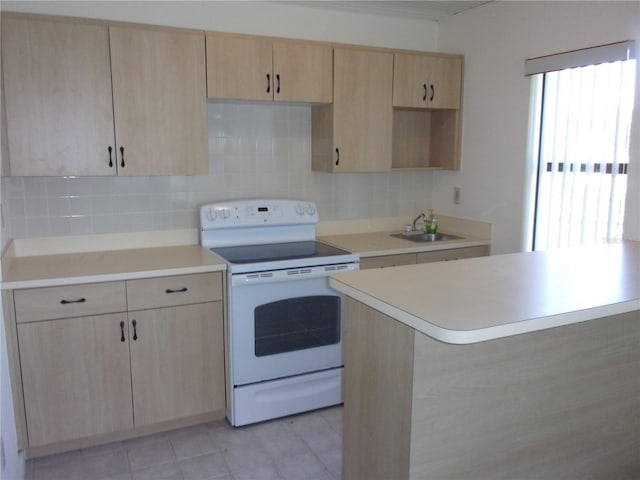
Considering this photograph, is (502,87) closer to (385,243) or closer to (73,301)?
(385,243)

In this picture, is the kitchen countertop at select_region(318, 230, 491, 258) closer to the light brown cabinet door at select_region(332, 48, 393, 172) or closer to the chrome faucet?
the chrome faucet

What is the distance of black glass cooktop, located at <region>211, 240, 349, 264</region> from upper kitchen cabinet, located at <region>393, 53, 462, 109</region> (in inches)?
42.0

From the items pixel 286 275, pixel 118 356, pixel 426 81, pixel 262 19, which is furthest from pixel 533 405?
pixel 262 19

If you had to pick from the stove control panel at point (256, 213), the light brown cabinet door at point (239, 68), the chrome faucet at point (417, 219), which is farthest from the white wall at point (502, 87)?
the light brown cabinet door at point (239, 68)

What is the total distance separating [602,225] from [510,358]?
4.94 feet

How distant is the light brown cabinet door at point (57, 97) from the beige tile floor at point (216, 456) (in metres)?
1.43

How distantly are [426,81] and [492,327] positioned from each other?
245 cm

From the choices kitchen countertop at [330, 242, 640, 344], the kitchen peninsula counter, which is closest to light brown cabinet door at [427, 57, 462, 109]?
kitchen countertop at [330, 242, 640, 344]

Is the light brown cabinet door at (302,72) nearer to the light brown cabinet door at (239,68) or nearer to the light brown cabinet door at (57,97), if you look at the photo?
the light brown cabinet door at (239,68)

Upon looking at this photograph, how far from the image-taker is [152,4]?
2896 mm

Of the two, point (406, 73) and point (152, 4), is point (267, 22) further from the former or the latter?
point (406, 73)

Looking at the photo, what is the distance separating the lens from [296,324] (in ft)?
9.41

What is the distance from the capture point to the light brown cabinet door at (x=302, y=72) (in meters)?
2.94

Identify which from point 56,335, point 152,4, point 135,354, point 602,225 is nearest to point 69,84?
point 152,4
